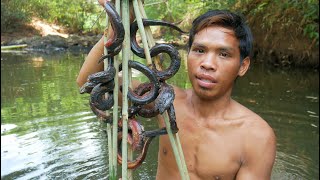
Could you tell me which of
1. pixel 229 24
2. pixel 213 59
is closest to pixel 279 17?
pixel 229 24

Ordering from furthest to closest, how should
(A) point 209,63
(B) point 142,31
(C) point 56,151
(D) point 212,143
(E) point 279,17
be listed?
(E) point 279,17 < (C) point 56,151 < (D) point 212,143 < (A) point 209,63 < (B) point 142,31

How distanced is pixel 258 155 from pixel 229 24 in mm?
576

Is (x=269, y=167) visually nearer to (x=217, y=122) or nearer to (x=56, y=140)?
(x=217, y=122)

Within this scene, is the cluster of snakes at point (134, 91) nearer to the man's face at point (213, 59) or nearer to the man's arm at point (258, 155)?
the man's face at point (213, 59)

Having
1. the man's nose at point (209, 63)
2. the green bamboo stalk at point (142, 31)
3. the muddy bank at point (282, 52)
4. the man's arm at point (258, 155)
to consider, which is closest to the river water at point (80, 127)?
the muddy bank at point (282, 52)

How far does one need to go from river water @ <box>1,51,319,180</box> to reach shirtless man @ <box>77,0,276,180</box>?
68.8 inches

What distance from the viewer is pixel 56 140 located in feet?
14.2

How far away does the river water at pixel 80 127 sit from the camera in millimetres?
3691

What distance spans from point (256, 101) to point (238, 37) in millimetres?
4633

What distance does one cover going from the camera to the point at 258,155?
5.84 feet

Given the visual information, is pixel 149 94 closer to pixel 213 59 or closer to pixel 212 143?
pixel 213 59

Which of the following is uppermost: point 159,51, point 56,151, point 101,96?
point 159,51

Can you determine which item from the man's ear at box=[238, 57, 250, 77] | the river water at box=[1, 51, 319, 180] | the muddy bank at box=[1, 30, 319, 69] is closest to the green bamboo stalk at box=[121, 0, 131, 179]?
the man's ear at box=[238, 57, 250, 77]

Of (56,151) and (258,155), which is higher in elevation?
(258,155)
